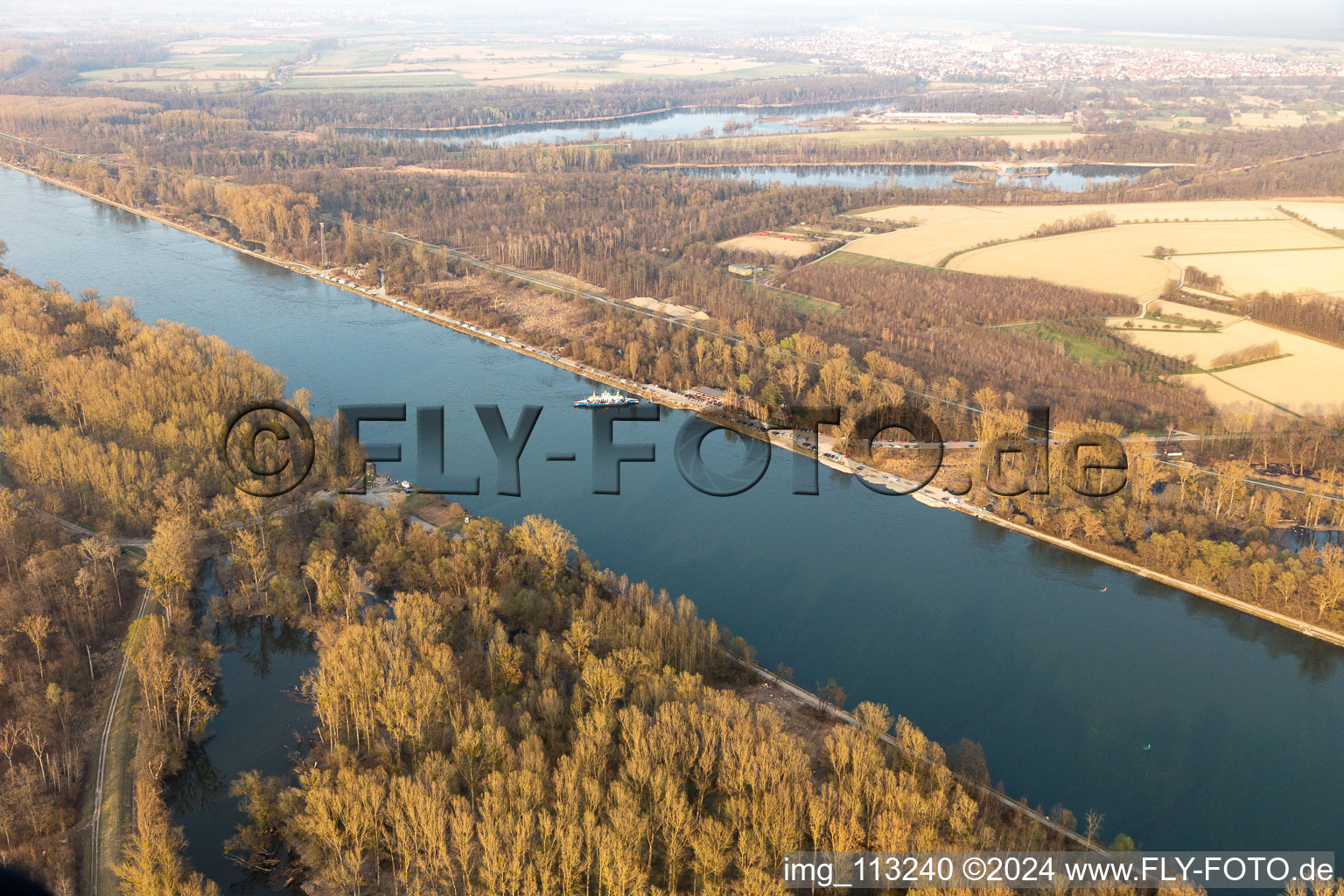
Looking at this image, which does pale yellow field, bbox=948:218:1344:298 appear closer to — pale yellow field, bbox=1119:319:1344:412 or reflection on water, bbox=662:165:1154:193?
pale yellow field, bbox=1119:319:1344:412

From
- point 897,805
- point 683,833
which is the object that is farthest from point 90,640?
point 897,805

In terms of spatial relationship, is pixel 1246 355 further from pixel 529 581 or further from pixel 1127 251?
pixel 529 581

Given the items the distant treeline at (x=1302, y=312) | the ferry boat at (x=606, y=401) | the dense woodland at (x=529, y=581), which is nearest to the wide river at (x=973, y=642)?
the ferry boat at (x=606, y=401)

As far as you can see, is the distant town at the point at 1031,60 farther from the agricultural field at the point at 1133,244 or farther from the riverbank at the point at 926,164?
the agricultural field at the point at 1133,244

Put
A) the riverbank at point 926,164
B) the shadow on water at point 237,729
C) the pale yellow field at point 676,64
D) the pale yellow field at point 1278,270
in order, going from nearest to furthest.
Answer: the shadow on water at point 237,729 → the pale yellow field at point 1278,270 → the riverbank at point 926,164 → the pale yellow field at point 676,64

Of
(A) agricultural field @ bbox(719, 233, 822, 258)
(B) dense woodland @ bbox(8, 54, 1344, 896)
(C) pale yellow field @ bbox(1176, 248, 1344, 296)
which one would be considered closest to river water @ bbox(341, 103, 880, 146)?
(A) agricultural field @ bbox(719, 233, 822, 258)

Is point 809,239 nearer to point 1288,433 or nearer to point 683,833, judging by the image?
point 1288,433
